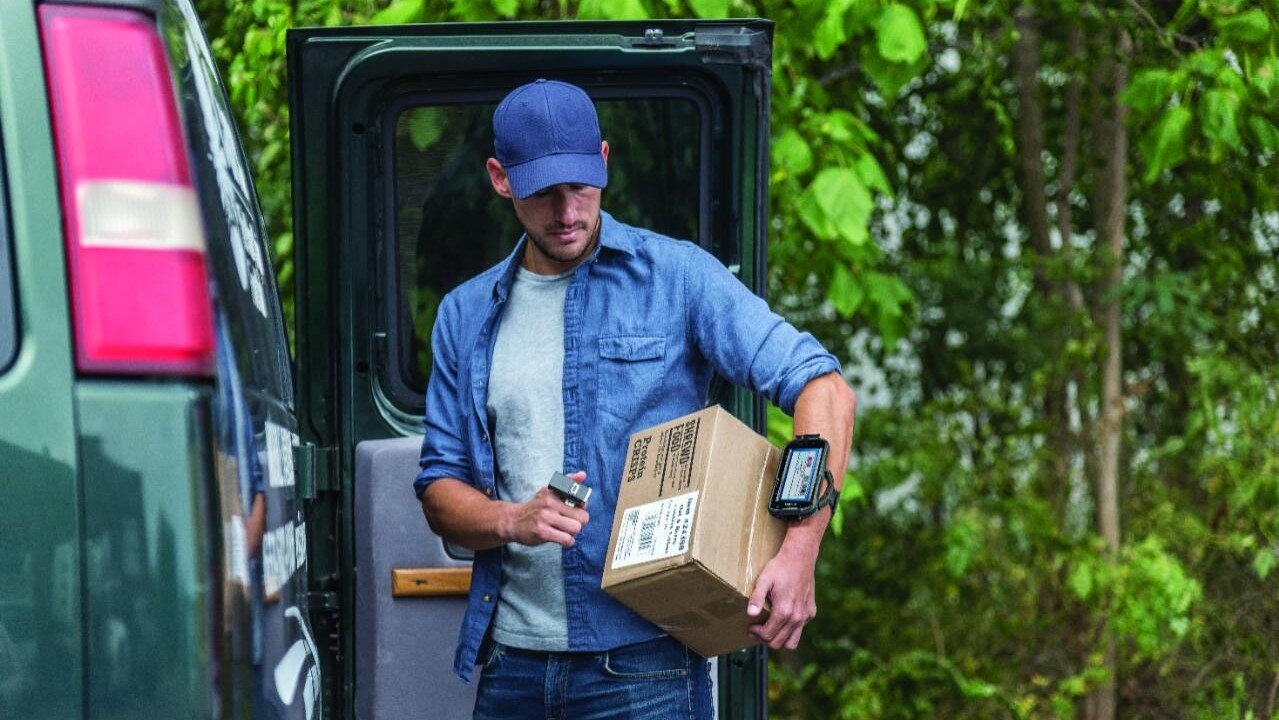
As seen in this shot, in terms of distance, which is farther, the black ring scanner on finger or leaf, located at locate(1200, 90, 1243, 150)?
leaf, located at locate(1200, 90, 1243, 150)

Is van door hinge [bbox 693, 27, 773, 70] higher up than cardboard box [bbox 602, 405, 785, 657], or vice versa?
van door hinge [bbox 693, 27, 773, 70]

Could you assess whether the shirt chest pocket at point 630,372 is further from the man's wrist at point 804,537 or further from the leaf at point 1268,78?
the leaf at point 1268,78

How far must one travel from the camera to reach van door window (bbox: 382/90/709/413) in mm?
3992

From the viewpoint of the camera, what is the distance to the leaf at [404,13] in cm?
497

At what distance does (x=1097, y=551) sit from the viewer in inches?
263

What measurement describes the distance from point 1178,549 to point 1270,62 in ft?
8.25

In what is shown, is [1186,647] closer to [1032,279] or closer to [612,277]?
[1032,279]

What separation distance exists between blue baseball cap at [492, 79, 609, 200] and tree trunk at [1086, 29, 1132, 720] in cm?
430

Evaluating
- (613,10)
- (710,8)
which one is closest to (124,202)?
(613,10)

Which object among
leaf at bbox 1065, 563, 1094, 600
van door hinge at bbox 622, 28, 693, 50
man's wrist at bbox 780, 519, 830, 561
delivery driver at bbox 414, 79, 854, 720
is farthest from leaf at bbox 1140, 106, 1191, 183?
man's wrist at bbox 780, 519, 830, 561

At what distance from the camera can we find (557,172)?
2926mm

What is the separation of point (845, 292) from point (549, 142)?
8.71 ft

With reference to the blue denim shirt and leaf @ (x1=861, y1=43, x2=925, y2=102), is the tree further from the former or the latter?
the blue denim shirt

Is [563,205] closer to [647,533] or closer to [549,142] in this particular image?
[549,142]
